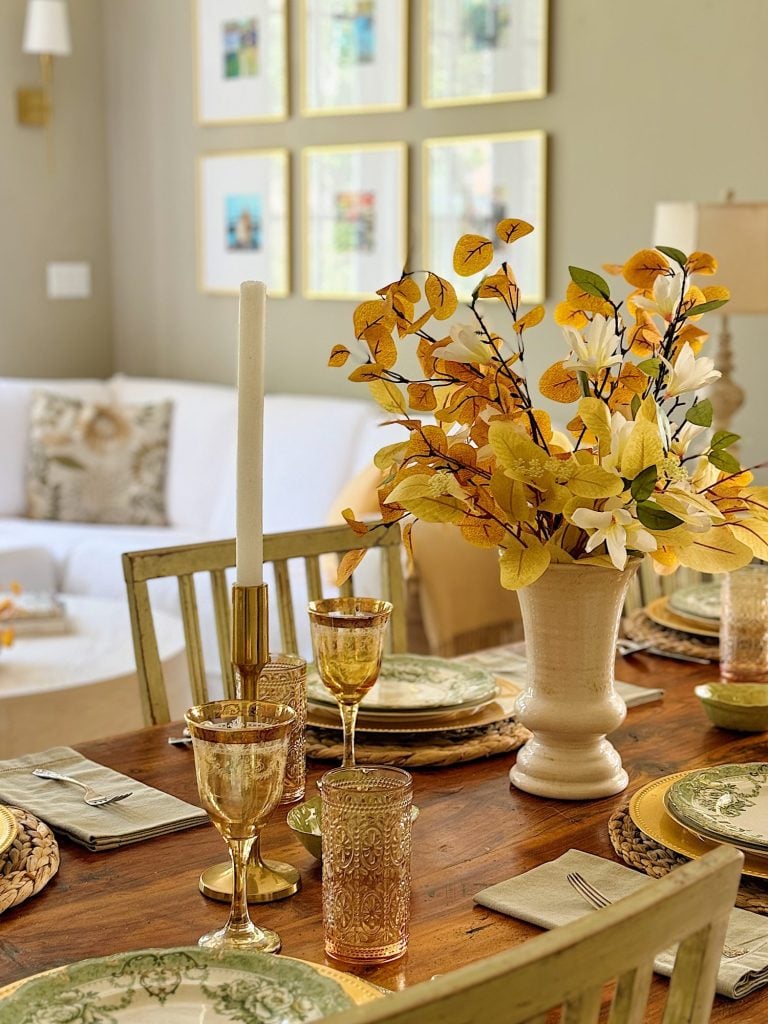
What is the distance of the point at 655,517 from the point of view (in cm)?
123

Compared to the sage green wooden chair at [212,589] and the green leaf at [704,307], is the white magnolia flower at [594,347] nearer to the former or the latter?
the green leaf at [704,307]

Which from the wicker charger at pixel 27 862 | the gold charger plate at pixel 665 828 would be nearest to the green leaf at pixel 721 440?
the gold charger plate at pixel 665 828

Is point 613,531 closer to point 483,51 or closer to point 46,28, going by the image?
point 483,51

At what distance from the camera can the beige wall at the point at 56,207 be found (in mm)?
5426

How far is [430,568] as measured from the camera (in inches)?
142

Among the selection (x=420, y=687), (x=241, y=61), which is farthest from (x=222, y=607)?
(x=241, y=61)

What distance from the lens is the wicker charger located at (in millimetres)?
1143

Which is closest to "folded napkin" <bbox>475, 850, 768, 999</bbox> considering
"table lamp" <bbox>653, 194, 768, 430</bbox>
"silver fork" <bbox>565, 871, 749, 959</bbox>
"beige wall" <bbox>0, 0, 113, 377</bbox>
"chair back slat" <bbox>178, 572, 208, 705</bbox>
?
"silver fork" <bbox>565, 871, 749, 959</bbox>

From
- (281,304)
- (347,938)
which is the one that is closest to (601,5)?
(281,304)

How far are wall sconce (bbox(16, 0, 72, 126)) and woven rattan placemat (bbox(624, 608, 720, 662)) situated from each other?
13.3 feet

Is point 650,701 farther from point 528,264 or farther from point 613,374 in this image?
point 528,264

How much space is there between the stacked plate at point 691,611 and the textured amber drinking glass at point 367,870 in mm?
1074

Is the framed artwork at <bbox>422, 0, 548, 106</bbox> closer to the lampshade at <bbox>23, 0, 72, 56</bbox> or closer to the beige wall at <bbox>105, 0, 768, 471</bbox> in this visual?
the beige wall at <bbox>105, 0, 768, 471</bbox>

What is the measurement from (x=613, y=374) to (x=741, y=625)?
54 centimetres
